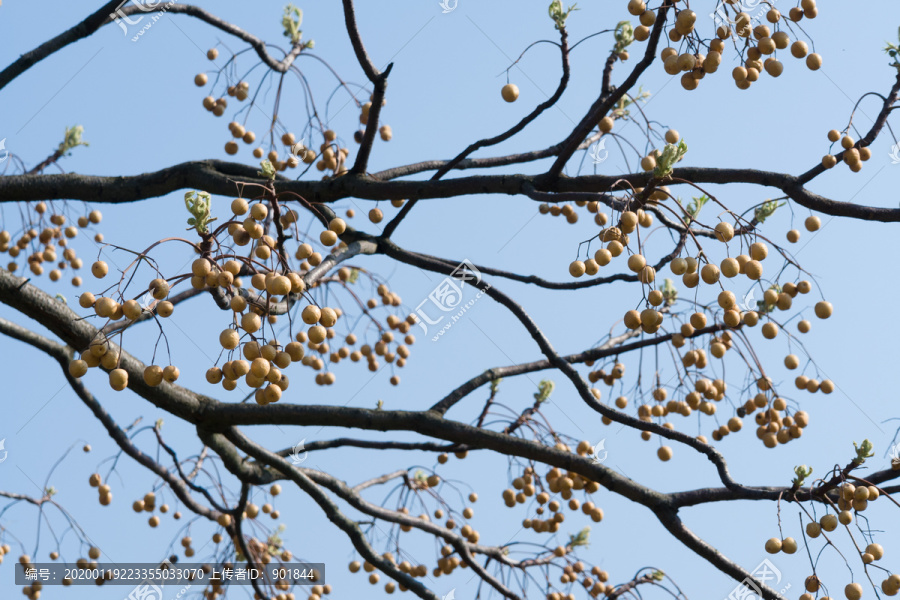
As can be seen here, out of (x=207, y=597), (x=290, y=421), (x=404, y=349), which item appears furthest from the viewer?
(x=404, y=349)

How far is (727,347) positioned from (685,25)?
7.27 ft

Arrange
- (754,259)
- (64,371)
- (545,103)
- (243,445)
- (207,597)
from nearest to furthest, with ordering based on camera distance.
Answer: (754,259), (545,103), (243,445), (64,371), (207,597)

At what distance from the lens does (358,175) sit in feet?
11.6

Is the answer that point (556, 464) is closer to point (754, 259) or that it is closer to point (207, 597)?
point (754, 259)

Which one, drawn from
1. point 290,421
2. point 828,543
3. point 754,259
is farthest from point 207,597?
point 754,259

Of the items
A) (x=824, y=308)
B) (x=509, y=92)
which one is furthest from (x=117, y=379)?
(x=824, y=308)

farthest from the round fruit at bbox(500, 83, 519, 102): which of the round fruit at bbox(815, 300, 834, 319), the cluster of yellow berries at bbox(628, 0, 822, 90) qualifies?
the round fruit at bbox(815, 300, 834, 319)
